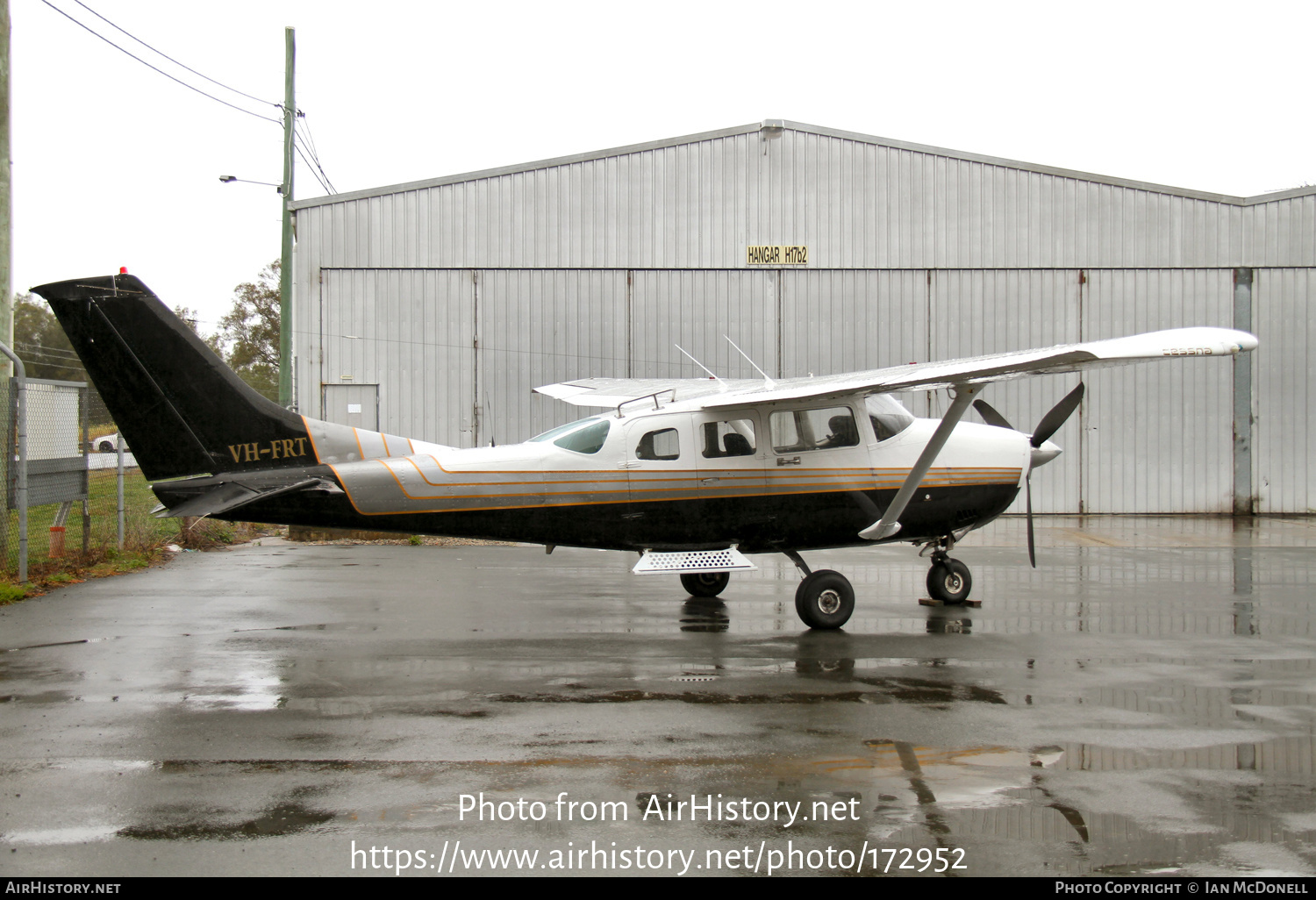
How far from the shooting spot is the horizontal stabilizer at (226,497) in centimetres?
807

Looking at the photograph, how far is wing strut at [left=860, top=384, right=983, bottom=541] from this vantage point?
8.74 meters

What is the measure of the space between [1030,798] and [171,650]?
7.11 m

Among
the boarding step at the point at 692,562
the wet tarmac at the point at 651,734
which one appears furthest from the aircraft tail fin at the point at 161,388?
the boarding step at the point at 692,562

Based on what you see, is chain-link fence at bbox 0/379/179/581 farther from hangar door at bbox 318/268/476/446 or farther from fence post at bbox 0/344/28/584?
hangar door at bbox 318/268/476/446

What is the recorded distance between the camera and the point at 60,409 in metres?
13.0

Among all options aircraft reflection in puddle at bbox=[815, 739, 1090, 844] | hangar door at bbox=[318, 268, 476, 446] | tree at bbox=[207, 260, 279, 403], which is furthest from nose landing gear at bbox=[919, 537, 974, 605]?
tree at bbox=[207, 260, 279, 403]

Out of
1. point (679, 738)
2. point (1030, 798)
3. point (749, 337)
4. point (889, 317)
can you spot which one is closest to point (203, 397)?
point (679, 738)

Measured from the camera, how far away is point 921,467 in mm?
9219

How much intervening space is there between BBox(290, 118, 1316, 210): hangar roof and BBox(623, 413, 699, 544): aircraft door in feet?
45.4

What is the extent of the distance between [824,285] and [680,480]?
1379 cm

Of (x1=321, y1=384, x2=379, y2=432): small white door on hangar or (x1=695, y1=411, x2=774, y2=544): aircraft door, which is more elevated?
(x1=321, y1=384, x2=379, y2=432): small white door on hangar

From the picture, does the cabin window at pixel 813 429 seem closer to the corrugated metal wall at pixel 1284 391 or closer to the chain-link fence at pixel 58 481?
the chain-link fence at pixel 58 481
